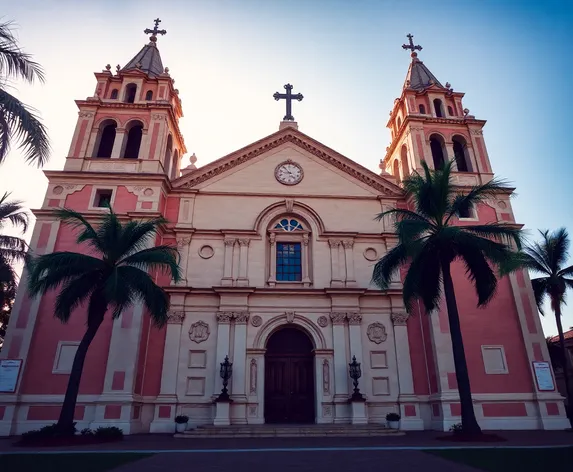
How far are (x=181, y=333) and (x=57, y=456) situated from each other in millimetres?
9422

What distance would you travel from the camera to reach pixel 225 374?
1878cm

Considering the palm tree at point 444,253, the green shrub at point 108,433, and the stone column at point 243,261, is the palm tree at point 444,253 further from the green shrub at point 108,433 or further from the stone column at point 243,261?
the green shrub at point 108,433

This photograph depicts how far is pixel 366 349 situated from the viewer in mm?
20625

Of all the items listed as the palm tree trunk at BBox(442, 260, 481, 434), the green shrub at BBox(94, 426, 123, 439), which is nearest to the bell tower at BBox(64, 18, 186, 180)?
the green shrub at BBox(94, 426, 123, 439)

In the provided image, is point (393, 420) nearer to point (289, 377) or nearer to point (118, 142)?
point (289, 377)

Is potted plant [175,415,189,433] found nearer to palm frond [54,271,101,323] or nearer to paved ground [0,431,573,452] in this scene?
paved ground [0,431,573,452]

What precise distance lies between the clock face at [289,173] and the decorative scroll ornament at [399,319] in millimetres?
9446

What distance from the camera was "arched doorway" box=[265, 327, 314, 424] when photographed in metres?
19.9

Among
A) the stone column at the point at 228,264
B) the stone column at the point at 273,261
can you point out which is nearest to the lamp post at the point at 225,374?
the stone column at the point at 228,264

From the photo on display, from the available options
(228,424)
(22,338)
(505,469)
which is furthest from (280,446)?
(22,338)

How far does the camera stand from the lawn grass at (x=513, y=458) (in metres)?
8.81

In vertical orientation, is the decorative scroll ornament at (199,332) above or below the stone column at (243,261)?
below

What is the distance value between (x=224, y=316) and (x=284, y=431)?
6268mm

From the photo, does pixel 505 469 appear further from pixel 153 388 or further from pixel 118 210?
pixel 118 210
